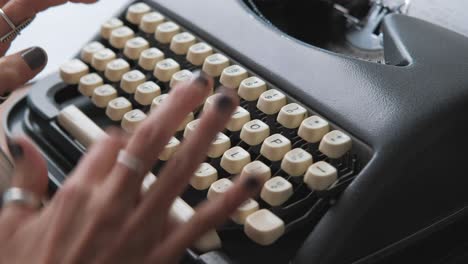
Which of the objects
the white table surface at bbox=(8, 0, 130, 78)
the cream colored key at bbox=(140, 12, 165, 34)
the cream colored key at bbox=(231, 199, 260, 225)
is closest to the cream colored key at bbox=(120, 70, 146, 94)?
the cream colored key at bbox=(140, 12, 165, 34)

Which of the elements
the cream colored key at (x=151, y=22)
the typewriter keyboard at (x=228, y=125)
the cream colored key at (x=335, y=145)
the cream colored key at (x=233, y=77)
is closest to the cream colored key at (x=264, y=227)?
the typewriter keyboard at (x=228, y=125)

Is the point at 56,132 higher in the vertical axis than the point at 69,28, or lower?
higher

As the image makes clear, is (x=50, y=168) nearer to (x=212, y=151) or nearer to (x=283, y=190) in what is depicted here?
(x=212, y=151)

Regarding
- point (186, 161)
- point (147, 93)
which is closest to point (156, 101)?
point (147, 93)

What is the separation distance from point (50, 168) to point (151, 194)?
383mm

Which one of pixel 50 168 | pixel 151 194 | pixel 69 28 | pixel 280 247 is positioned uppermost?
pixel 151 194

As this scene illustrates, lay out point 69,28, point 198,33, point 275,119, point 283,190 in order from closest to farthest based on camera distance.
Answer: point 283,190
point 275,119
point 198,33
point 69,28

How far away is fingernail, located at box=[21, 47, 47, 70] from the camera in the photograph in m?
0.84

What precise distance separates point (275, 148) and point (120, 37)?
397 mm

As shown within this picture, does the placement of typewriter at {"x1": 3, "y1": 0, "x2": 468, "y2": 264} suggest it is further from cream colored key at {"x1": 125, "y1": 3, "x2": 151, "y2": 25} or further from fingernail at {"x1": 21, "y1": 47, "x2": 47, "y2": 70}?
fingernail at {"x1": 21, "y1": 47, "x2": 47, "y2": 70}

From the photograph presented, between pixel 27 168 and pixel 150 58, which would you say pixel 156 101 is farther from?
pixel 27 168

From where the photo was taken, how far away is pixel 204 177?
808 mm

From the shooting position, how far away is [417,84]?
810 millimetres

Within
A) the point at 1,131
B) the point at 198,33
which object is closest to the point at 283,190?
the point at 198,33
